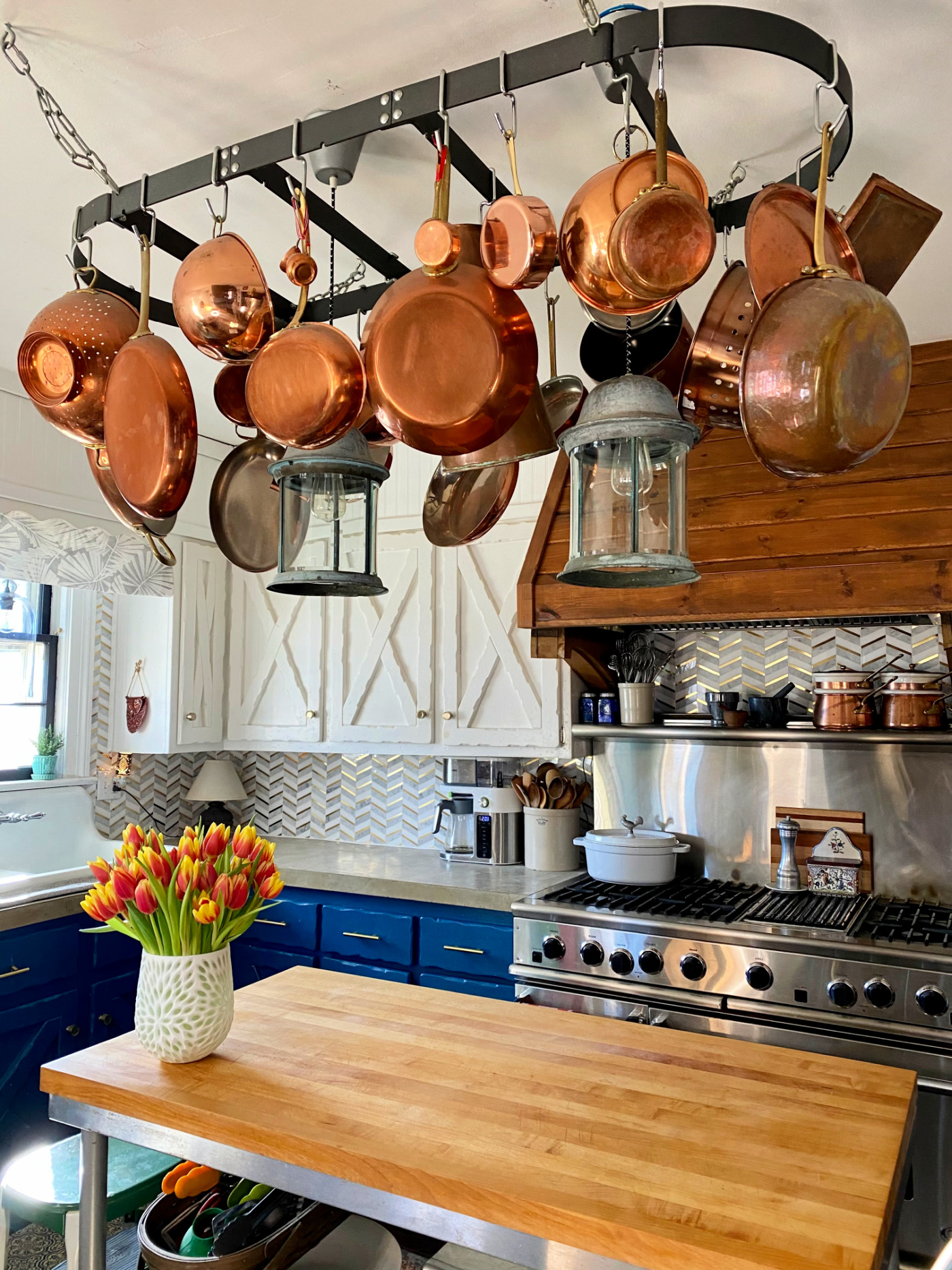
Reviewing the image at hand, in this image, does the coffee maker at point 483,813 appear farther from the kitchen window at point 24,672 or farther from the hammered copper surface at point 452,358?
the hammered copper surface at point 452,358

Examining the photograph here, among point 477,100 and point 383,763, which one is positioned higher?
point 477,100

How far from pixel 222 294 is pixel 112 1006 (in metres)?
2.85

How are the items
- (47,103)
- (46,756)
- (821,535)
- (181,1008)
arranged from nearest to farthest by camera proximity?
(181,1008)
(47,103)
(821,535)
(46,756)

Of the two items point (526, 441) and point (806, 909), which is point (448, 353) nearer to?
point (526, 441)

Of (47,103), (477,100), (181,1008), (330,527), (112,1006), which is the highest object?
(47,103)

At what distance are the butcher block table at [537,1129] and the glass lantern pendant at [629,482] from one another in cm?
79

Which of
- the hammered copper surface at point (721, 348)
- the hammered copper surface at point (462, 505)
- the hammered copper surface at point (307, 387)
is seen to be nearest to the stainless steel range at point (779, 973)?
the hammered copper surface at point (462, 505)

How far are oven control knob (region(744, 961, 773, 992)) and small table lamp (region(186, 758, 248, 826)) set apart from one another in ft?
8.21

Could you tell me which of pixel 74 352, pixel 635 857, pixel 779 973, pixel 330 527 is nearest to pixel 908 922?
pixel 779 973

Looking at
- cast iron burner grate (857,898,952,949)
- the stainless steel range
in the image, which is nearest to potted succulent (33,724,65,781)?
the stainless steel range

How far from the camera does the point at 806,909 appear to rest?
2.87 metres

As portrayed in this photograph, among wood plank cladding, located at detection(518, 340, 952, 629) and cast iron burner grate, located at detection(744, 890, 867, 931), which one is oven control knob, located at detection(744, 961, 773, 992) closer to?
cast iron burner grate, located at detection(744, 890, 867, 931)

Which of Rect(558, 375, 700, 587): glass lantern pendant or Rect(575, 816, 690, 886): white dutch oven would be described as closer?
Rect(558, 375, 700, 587): glass lantern pendant

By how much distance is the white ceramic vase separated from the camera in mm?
1536
